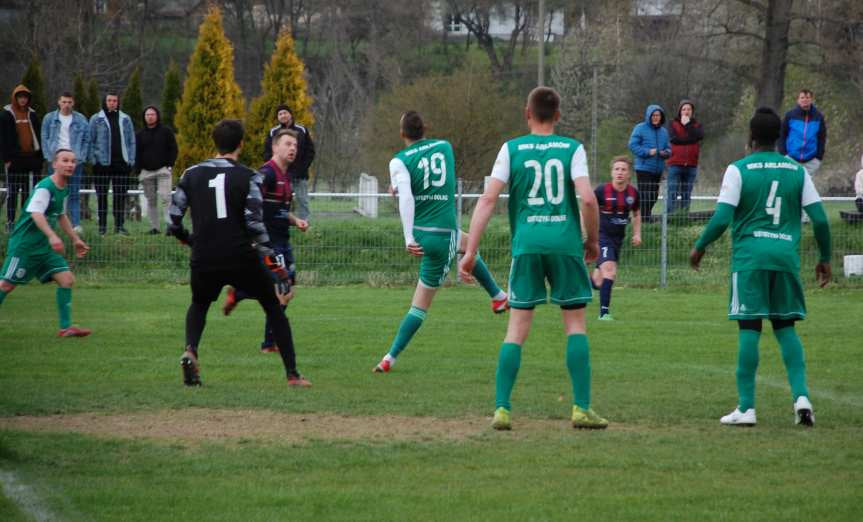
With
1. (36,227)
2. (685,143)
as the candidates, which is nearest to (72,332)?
(36,227)

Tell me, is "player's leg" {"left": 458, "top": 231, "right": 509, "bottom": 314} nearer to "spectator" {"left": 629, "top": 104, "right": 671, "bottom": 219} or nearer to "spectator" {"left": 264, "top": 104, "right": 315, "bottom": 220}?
"spectator" {"left": 264, "top": 104, "right": 315, "bottom": 220}

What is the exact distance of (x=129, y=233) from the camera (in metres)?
20.8

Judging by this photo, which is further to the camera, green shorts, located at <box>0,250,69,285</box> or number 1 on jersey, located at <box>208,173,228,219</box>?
green shorts, located at <box>0,250,69,285</box>

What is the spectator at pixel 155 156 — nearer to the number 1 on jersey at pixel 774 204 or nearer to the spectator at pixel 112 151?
the spectator at pixel 112 151

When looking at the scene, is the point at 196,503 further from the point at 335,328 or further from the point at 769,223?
the point at 335,328

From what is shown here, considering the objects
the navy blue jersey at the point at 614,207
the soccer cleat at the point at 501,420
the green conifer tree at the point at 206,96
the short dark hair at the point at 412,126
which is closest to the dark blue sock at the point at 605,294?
the navy blue jersey at the point at 614,207

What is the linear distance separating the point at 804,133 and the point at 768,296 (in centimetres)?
1292

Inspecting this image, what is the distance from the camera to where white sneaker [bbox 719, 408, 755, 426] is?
8.09 metres

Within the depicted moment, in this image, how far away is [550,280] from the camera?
800 centimetres

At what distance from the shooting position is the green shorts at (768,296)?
8.16 m

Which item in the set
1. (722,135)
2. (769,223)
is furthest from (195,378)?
(722,135)

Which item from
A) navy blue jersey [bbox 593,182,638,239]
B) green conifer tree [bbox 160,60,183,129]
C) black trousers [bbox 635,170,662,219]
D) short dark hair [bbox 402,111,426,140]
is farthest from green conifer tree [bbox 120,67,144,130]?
short dark hair [bbox 402,111,426,140]

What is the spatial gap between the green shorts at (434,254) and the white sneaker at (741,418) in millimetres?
3351

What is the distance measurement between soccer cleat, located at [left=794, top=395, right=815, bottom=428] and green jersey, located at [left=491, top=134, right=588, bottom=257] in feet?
5.56
